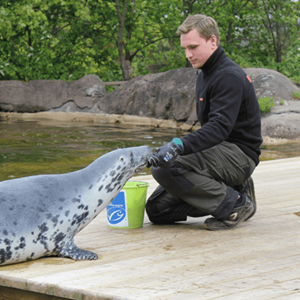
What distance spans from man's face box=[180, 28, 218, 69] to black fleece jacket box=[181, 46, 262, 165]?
0.12 feet

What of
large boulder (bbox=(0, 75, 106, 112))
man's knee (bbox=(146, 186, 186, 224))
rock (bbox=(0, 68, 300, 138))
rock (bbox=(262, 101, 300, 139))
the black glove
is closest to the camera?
the black glove

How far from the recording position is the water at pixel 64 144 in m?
6.30

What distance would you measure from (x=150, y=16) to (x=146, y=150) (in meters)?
14.8

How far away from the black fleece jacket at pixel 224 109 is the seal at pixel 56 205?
377 mm

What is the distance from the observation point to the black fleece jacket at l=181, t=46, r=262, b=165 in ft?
8.56

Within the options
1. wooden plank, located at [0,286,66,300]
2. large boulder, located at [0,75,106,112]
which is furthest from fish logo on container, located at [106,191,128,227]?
large boulder, located at [0,75,106,112]

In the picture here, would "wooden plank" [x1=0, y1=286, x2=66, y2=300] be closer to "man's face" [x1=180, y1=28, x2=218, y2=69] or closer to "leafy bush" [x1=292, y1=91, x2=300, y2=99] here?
"man's face" [x1=180, y1=28, x2=218, y2=69]

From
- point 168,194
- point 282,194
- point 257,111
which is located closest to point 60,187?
point 168,194

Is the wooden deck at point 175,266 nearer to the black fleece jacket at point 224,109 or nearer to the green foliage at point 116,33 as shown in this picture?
the black fleece jacket at point 224,109

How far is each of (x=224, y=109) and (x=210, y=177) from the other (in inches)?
17.9

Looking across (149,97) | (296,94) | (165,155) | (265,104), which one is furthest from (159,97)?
(165,155)

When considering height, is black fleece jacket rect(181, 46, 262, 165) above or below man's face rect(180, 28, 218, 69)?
below

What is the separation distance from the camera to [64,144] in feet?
27.5

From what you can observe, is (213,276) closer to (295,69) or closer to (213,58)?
(213,58)
